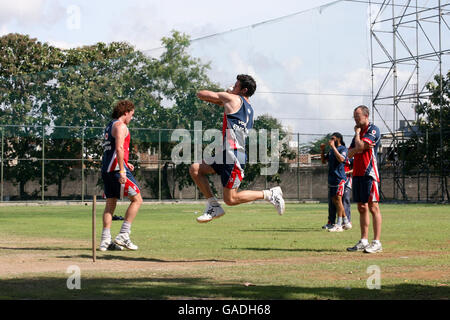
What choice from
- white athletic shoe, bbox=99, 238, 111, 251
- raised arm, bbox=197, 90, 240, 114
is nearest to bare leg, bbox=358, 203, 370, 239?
raised arm, bbox=197, 90, 240, 114

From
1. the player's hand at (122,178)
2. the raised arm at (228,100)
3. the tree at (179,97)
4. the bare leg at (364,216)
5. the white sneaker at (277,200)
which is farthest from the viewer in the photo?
the tree at (179,97)

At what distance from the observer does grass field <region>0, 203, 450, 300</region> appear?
23.2 feet

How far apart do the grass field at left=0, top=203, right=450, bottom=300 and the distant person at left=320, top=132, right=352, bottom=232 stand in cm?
142

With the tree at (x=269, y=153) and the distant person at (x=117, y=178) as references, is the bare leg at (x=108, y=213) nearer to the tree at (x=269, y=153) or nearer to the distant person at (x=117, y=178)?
the distant person at (x=117, y=178)

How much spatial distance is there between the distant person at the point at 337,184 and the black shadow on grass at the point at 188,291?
950 cm

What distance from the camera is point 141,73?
166 ft

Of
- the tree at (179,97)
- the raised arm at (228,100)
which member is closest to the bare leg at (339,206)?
the raised arm at (228,100)

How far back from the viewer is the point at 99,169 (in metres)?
45.7

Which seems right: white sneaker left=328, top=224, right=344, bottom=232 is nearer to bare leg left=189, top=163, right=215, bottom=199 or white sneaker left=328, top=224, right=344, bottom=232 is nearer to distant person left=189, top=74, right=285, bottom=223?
distant person left=189, top=74, right=285, bottom=223

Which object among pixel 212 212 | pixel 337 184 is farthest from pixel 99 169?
pixel 212 212

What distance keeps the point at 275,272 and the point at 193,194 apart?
38092 mm

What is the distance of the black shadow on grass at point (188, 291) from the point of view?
22.2ft
